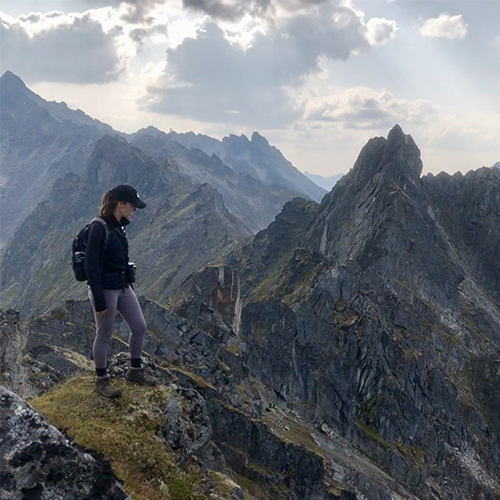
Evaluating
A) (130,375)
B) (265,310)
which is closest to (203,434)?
(130,375)

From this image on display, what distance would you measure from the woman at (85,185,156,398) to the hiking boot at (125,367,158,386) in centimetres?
109

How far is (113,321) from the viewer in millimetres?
13320

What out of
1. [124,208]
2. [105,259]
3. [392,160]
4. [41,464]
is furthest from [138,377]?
[392,160]

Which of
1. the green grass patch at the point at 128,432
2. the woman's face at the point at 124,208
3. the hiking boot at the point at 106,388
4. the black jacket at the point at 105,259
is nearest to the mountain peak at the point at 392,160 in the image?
the woman's face at the point at 124,208

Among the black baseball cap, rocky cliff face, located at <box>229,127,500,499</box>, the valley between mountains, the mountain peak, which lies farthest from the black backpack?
the mountain peak

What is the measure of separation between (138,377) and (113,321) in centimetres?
237

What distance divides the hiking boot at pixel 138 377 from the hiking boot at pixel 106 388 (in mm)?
1133

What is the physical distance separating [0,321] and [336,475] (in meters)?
42.3

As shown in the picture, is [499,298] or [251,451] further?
[499,298]

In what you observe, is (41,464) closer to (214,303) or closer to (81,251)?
(81,251)

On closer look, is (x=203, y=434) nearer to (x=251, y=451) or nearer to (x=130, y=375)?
(x=130, y=375)

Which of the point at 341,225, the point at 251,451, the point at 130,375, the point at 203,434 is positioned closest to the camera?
the point at 130,375

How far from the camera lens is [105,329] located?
1299 centimetres

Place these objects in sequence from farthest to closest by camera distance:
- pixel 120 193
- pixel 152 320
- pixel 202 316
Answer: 1. pixel 202 316
2. pixel 152 320
3. pixel 120 193
